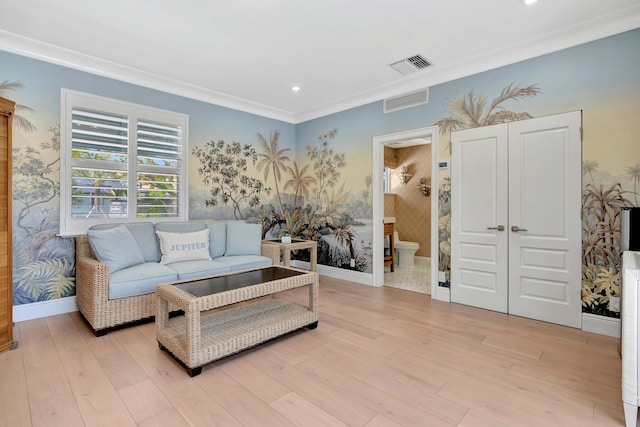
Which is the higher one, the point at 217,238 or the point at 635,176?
the point at 635,176

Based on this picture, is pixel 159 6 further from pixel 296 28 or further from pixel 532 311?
pixel 532 311

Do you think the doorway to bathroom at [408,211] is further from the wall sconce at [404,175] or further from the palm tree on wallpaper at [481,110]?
the palm tree on wallpaper at [481,110]

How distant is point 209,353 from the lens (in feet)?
7.17

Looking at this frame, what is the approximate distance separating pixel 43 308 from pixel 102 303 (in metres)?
1.02

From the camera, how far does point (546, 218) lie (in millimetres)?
3092

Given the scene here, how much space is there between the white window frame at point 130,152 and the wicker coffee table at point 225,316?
1.70m

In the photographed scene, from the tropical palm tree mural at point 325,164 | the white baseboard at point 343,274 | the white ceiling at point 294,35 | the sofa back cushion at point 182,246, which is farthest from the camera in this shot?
the tropical palm tree mural at point 325,164

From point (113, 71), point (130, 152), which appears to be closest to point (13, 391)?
point (130, 152)

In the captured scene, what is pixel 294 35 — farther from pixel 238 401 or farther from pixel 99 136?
pixel 238 401

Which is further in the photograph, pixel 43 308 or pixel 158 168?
pixel 158 168

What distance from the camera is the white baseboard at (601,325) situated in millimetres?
2750

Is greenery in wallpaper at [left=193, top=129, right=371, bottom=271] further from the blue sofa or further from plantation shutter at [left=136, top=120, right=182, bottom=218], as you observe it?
the blue sofa

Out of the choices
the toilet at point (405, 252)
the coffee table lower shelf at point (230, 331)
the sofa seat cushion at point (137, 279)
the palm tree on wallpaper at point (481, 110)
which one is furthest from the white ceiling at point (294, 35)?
the toilet at point (405, 252)

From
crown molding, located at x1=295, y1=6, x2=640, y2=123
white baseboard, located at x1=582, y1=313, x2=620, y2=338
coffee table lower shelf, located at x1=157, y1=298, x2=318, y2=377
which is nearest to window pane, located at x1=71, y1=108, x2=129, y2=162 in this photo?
coffee table lower shelf, located at x1=157, y1=298, x2=318, y2=377
